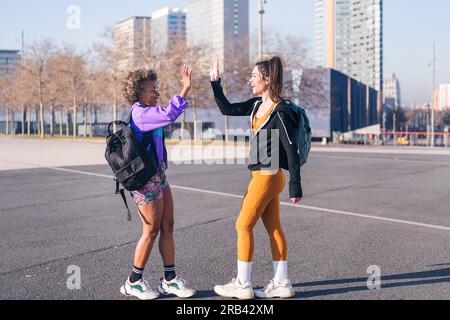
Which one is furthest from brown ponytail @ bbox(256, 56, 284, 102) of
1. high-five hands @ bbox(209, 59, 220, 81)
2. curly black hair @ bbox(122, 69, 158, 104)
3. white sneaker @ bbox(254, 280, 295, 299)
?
white sneaker @ bbox(254, 280, 295, 299)

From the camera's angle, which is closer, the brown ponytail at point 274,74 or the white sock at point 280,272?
the brown ponytail at point 274,74

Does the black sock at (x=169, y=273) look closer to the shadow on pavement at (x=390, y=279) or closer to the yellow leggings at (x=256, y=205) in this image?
the yellow leggings at (x=256, y=205)

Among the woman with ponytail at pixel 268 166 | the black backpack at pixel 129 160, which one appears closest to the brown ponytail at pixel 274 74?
the woman with ponytail at pixel 268 166

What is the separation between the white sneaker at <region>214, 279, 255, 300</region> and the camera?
162 inches

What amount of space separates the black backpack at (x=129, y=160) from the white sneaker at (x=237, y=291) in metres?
1.08

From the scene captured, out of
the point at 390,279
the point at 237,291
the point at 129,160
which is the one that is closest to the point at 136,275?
the point at 237,291

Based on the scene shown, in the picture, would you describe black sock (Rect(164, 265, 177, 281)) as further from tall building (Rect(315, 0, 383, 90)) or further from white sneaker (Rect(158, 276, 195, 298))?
tall building (Rect(315, 0, 383, 90))

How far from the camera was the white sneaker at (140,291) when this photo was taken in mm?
4148

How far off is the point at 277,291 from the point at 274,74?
1.74 m

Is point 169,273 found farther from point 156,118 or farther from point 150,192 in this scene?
point 156,118

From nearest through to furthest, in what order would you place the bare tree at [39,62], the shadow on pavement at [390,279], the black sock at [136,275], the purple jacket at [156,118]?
the purple jacket at [156,118] < the black sock at [136,275] < the shadow on pavement at [390,279] < the bare tree at [39,62]
